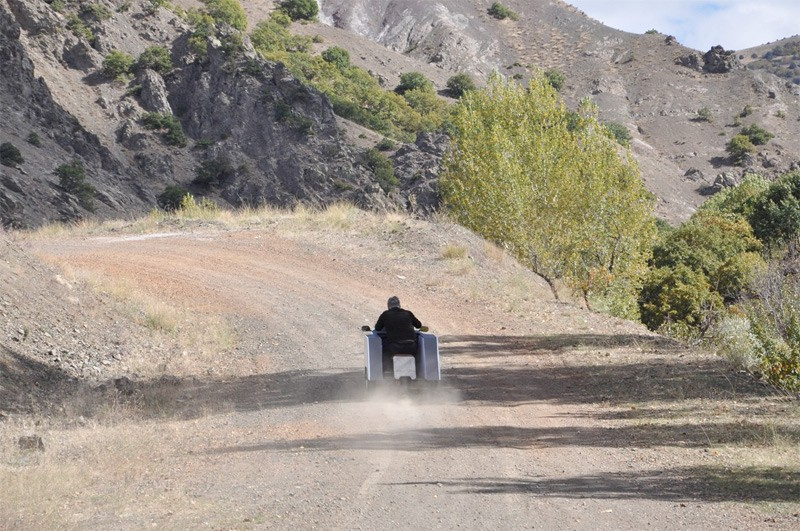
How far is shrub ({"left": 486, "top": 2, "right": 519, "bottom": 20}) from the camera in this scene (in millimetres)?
141250

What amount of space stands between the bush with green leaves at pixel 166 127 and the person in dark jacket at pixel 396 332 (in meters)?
59.8

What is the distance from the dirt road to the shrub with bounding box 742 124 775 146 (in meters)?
94.3

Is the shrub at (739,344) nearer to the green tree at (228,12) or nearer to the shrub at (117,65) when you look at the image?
the shrub at (117,65)

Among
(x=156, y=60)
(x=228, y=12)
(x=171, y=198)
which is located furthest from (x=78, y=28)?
(x=228, y=12)

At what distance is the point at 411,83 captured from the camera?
110 meters

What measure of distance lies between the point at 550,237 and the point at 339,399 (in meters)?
15.4

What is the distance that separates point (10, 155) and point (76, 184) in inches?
151

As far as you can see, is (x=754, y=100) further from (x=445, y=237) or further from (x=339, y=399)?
(x=339, y=399)

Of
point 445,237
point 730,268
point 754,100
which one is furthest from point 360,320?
point 754,100

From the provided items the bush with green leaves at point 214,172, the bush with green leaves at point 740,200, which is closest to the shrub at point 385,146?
the bush with green leaves at point 214,172

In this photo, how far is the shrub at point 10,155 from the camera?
51719 mm

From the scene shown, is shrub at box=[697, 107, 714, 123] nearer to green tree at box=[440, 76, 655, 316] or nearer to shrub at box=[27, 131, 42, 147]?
shrub at box=[27, 131, 42, 147]

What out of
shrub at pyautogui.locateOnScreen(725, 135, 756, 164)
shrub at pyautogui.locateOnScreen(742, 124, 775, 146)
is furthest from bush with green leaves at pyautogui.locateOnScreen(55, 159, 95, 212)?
shrub at pyautogui.locateOnScreen(742, 124, 775, 146)

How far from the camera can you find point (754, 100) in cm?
11931
